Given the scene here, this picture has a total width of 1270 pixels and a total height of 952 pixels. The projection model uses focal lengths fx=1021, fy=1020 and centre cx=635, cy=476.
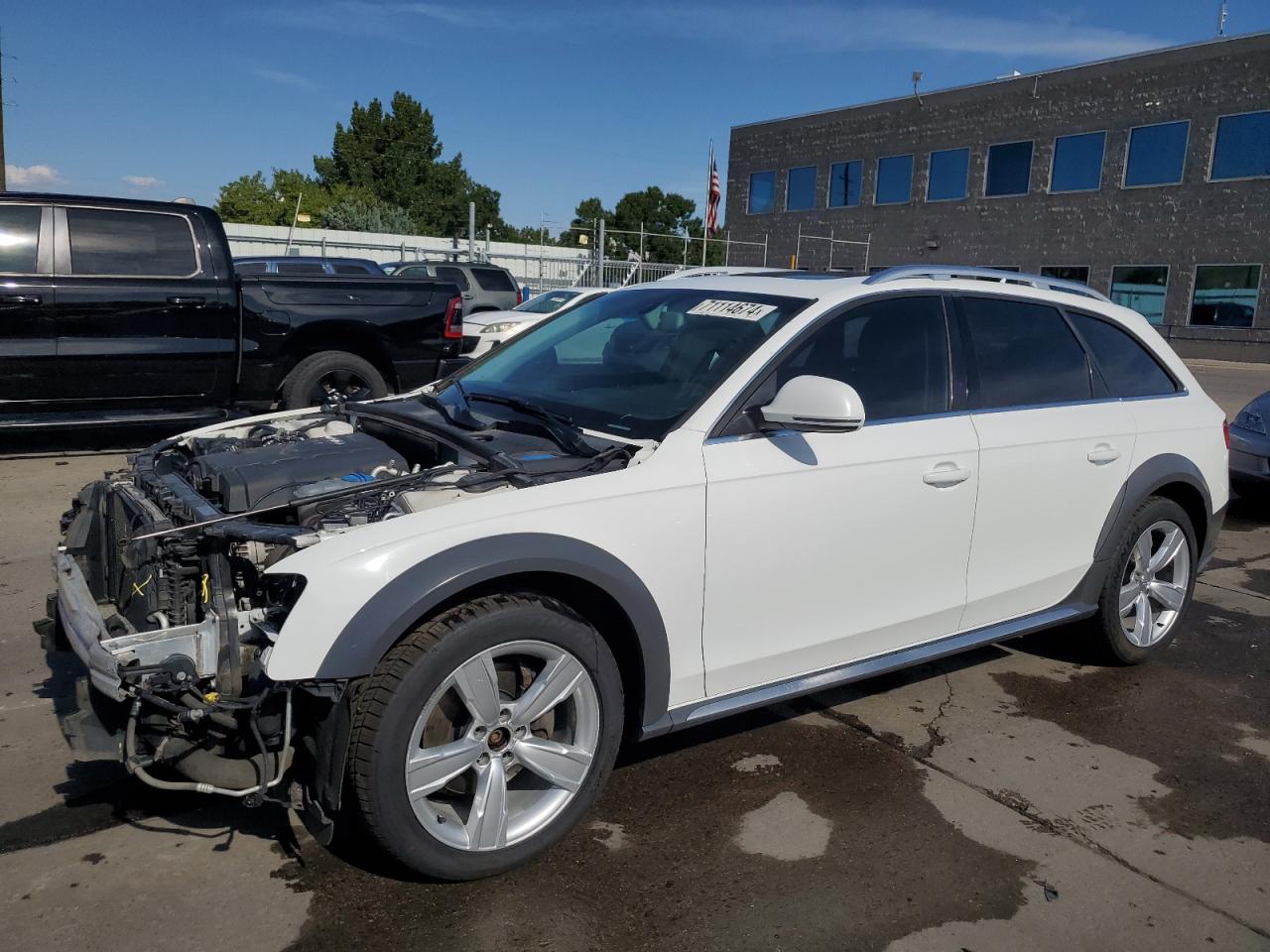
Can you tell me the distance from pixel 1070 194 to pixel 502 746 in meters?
31.9

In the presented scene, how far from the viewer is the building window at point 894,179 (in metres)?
34.3

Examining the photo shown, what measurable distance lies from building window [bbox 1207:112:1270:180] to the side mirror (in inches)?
1135

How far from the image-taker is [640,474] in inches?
121

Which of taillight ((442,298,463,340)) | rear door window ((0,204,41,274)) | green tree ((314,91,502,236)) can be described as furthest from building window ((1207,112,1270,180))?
green tree ((314,91,502,236))

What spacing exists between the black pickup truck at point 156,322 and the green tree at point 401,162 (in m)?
65.0

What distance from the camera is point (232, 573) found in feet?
9.50

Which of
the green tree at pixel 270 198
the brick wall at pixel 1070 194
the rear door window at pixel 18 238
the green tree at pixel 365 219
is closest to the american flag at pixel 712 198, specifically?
the brick wall at pixel 1070 194

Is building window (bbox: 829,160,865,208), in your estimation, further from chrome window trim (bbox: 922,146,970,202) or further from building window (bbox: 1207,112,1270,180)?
building window (bbox: 1207,112,1270,180)

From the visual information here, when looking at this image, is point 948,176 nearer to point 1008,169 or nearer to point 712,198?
point 1008,169

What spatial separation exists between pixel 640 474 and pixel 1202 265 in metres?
29.9

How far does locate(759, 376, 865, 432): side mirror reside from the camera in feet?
10.4

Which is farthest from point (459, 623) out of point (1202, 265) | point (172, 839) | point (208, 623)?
point (1202, 265)

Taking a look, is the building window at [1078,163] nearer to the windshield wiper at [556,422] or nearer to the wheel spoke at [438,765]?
the windshield wiper at [556,422]

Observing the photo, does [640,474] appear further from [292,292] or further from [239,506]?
[292,292]
